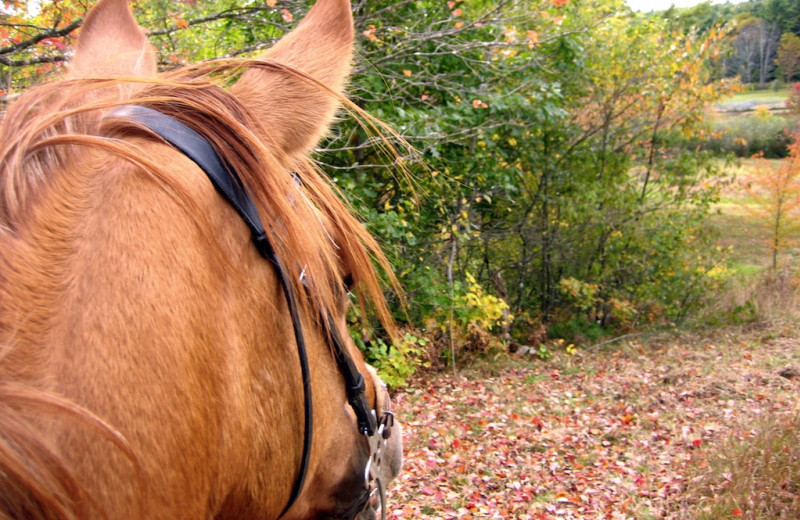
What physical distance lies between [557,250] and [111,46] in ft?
33.2

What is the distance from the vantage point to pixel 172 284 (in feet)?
2.47

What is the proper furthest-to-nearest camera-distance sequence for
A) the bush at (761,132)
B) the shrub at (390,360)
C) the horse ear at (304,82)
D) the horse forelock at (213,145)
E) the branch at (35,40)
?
1. the bush at (761,132)
2. the shrub at (390,360)
3. the branch at (35,40)
4. the horse ear at (304,82)
5. the horse forelock at (213,145)

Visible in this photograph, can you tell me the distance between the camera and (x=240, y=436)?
0.88 m

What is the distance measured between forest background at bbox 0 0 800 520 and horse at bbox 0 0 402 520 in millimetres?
1238

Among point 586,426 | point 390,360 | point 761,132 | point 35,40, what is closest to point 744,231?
point 761,132

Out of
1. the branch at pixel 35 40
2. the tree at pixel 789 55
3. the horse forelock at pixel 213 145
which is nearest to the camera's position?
the horse forelock at pixel 213 145

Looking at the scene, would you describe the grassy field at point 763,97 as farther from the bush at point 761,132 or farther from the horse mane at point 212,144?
the horse mane at point 212,144

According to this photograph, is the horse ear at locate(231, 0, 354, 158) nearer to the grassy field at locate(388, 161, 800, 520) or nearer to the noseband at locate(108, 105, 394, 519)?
the noseband at locate(108, 105, 394, 519)

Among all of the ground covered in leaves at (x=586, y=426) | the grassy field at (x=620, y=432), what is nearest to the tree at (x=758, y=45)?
the grassy field at (x=620, y=432)

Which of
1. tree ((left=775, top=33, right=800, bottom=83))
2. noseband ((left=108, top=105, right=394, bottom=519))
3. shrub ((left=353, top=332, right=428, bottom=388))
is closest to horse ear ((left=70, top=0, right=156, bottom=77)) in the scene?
noseband ((left=108, top=105, right=394, bottom=519))

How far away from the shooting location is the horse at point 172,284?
26.4 inches

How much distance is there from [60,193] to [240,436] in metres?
0.41

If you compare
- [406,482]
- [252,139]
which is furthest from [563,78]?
[252,139]

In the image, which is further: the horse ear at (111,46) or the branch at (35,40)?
the branch at (35,40)
